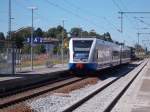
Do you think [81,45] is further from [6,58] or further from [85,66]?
[6,58]

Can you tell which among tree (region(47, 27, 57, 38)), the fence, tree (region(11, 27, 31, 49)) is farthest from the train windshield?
tree (region(47, 27, 57, 38))

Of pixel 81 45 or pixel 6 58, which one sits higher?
pixel 81 45

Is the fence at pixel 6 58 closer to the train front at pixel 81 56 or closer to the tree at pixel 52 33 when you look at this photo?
the train front at pixel 81 56

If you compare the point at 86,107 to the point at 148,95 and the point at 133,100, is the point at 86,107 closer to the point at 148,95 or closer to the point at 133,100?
the point at 133,100

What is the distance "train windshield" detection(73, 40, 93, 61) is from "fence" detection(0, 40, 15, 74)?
189 inches

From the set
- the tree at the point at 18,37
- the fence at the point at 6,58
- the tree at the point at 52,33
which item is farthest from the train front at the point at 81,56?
the tree at the point at 52,33

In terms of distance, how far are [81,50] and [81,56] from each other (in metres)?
0.47

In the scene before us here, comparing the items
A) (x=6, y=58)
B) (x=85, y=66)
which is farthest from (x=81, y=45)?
(x=6, y=58)

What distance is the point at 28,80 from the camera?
2616cm

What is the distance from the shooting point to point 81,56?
108ft

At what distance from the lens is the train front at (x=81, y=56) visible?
107 feet

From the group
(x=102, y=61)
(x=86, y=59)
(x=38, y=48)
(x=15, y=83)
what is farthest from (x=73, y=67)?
(x=38, y=48)

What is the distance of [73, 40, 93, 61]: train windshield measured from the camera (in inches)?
1289

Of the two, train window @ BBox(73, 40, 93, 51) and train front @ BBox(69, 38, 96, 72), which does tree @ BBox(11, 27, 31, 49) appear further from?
train front @ BBox(69, 38, 96, 72)
